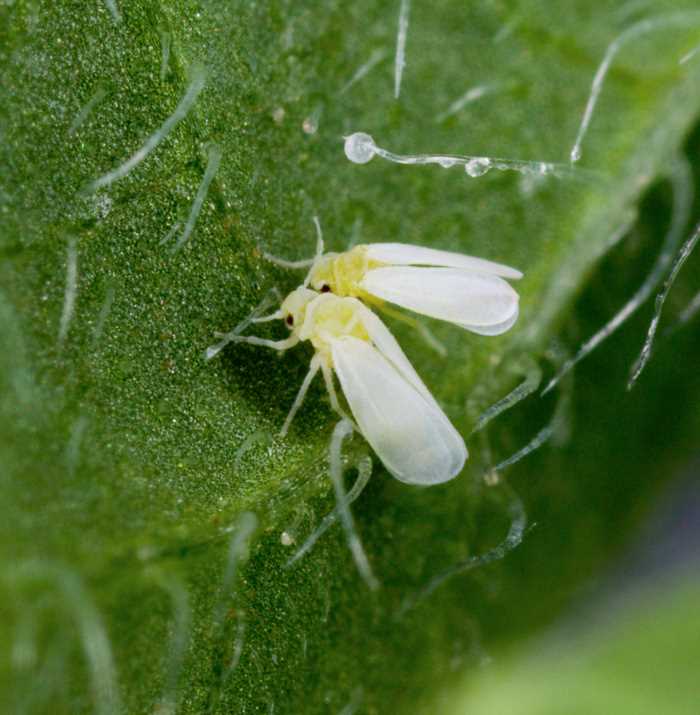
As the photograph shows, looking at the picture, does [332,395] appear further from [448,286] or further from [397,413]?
[448,286]

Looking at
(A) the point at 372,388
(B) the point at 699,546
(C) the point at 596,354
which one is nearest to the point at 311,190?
(A) the point at 372,388

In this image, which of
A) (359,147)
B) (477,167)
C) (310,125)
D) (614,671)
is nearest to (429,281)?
(477,167)

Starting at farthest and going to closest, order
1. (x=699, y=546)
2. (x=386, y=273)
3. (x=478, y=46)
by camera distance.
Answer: (x=699, y=546) → (x=478, y=46) → (x=386, y=273)

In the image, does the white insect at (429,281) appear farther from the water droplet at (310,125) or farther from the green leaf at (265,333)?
the water droplet at (310,125)

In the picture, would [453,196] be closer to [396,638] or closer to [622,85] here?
[622,85]

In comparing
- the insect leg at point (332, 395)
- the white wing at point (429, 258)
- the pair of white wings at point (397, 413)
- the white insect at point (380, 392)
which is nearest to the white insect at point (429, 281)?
the white wing at point (429, 258)

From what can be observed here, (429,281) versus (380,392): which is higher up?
(429,281)

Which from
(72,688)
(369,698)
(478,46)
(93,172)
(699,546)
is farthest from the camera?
(699,546)
